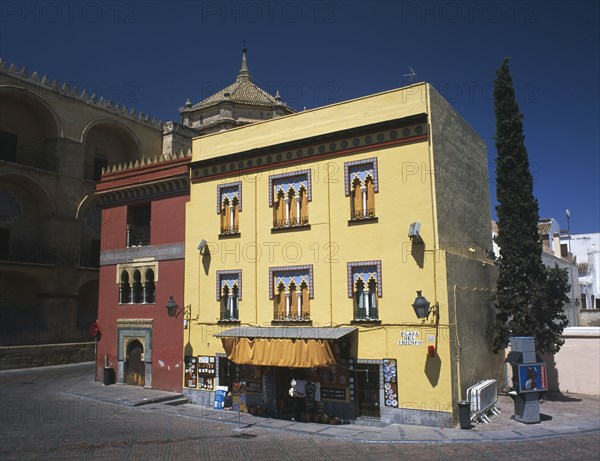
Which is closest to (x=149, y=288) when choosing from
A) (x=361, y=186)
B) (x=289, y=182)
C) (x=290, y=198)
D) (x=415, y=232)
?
(x=290, y=198)

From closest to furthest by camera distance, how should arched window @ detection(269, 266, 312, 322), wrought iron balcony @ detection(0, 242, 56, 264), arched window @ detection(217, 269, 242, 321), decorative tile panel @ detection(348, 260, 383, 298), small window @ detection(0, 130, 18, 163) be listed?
decorative tile panel @ detection(348, 260, 383, 298) → arched window @ detection(269, 266, 312, 322) → arched window @ detection(217, 269, 242, 321) → wrought iron balcony @ detection(0, 242, 56, 264) → small window @ detection(0, 130, 18, 163)

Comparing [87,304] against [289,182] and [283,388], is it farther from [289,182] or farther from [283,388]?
[289,182]

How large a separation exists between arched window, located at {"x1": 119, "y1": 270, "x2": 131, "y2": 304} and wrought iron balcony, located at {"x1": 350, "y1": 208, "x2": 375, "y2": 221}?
11.7 metres

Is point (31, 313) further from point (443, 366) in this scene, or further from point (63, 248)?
point (443, 366)

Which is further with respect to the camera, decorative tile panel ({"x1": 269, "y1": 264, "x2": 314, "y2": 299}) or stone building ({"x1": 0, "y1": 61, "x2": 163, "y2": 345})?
stone building ({"x1": 0, "y1": 61, "x2": 163, "y2": 345})

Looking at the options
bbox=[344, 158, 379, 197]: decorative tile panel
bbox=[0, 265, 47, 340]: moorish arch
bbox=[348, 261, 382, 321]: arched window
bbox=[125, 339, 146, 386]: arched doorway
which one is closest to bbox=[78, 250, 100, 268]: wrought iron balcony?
bbox=[0, 265, 47, 340]: moorish arch

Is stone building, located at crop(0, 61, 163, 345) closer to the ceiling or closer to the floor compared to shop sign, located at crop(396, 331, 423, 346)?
closer to the ceiling

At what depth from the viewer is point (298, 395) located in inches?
715

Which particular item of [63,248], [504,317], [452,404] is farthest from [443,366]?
[63,248]

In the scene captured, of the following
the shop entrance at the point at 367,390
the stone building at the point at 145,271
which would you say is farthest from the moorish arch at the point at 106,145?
the shop entrance at the point at 367,390

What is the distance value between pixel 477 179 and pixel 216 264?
1093cm

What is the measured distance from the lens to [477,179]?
21.8 m

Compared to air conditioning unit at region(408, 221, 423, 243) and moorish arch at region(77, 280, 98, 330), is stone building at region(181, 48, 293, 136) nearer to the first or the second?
moorish arch at region(77, 280, 98, 330)

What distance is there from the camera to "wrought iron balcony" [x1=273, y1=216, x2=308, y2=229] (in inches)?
766
